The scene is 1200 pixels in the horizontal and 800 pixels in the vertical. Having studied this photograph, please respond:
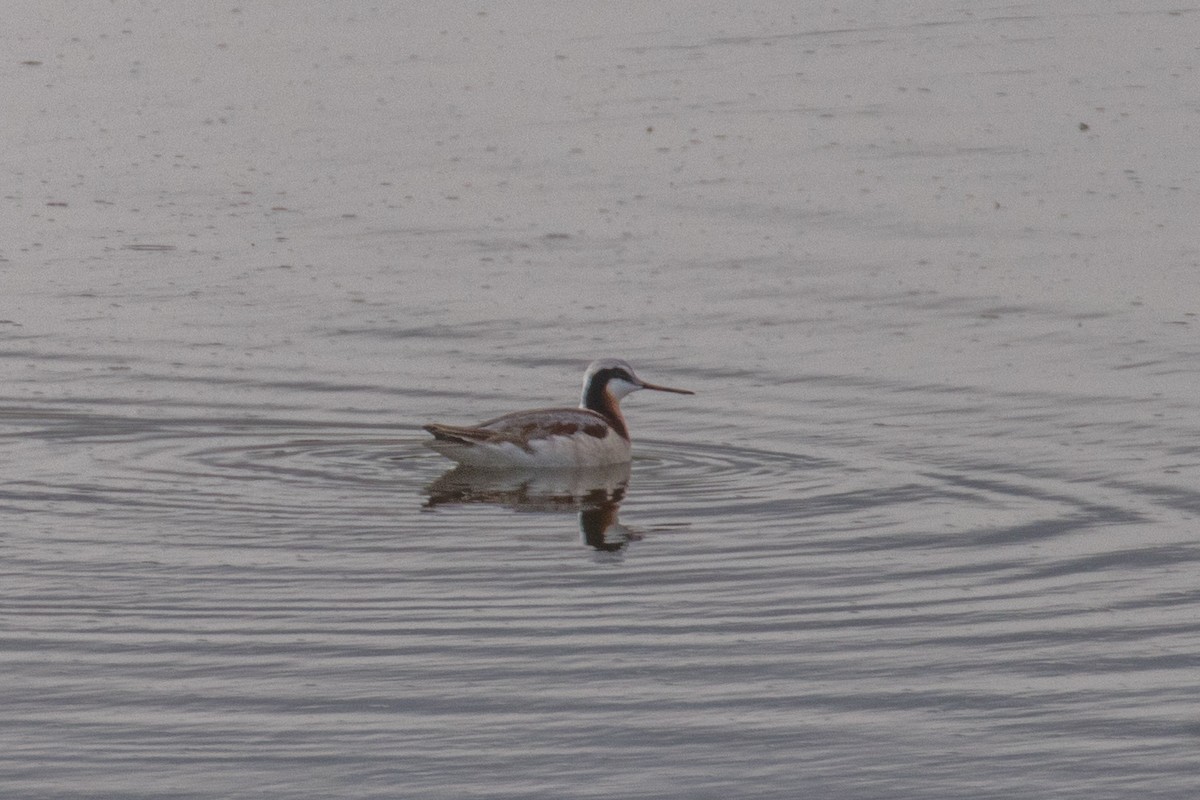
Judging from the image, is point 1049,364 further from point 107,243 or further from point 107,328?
point 107,243

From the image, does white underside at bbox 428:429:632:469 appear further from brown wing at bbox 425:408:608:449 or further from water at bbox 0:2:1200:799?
water at bbox 0:2:1200:799

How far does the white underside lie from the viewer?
50.5 feet

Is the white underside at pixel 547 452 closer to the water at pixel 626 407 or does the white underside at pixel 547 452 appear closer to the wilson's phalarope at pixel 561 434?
the wilson's phalarope at pixel 561 434

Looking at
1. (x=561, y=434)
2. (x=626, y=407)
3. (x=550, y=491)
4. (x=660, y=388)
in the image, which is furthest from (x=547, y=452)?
(x=626, y=407)

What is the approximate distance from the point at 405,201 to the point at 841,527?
10973mm

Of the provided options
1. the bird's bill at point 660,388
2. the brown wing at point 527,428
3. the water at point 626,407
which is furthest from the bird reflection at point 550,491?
the bird's bill at point 660,388

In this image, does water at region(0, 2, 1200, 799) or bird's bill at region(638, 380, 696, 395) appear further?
bird's bill at region(638, 380, 696, 395)

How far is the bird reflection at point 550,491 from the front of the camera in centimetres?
1440

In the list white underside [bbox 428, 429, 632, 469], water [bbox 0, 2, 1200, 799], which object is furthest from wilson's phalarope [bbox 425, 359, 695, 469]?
water [bbox 0, 2, 1200, 799]

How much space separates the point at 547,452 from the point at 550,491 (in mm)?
357

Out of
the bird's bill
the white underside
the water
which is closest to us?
the water

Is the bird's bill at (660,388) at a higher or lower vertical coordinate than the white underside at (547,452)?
higher

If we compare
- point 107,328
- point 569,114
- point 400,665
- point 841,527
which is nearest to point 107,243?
point 107,328

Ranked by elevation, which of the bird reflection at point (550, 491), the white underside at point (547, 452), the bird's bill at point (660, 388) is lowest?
the bird reflection at point (550, 491)
